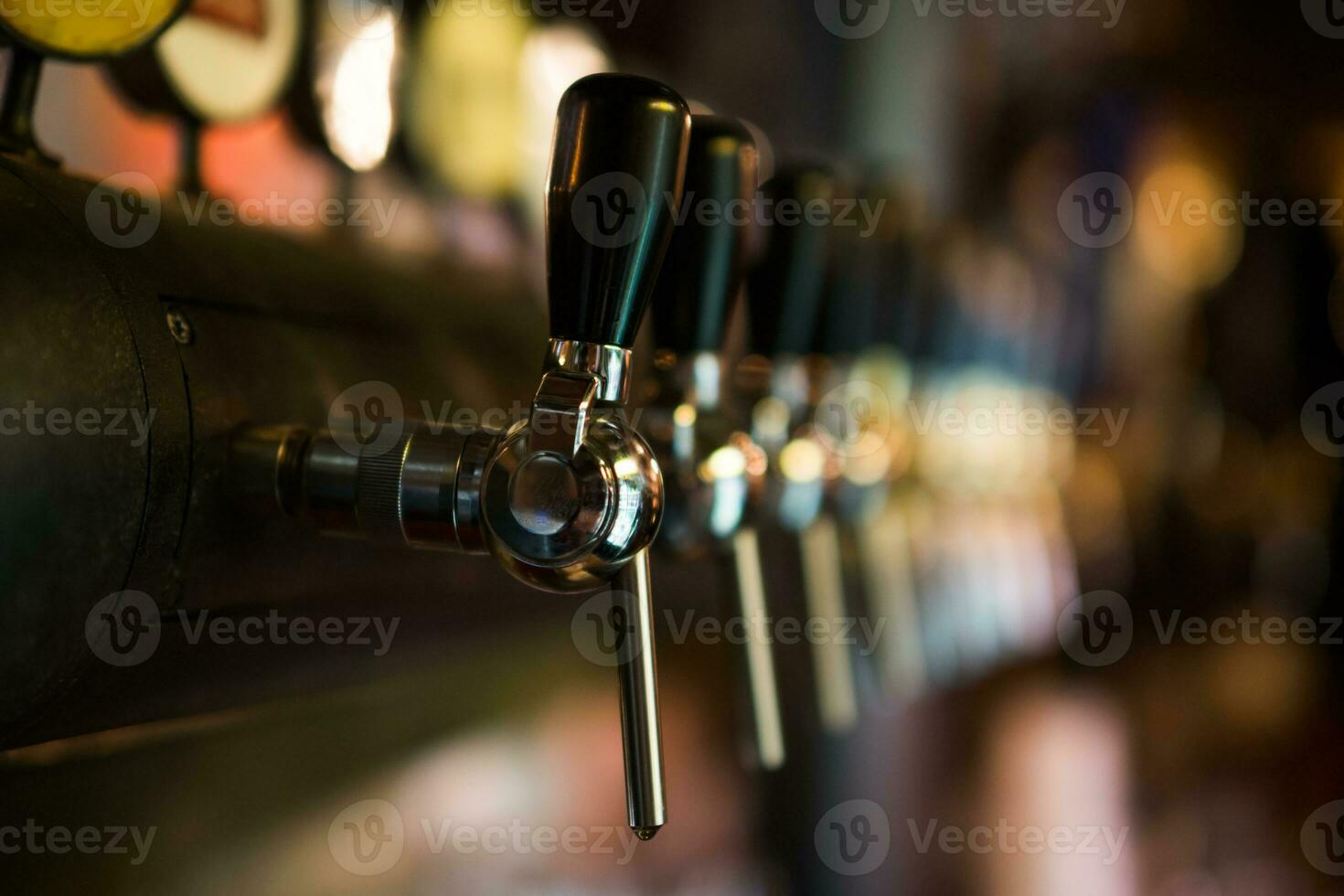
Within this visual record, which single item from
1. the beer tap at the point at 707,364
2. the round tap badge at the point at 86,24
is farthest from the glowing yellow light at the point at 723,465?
the round tap badge at the point at 86,24

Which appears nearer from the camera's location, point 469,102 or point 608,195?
point 608,195

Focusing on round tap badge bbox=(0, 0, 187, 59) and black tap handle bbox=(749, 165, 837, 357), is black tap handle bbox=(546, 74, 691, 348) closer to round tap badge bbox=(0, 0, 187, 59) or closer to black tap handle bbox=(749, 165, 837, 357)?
round tap badge bbox=(0, 0, 187, 59)

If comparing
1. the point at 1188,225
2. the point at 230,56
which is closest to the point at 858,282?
the point at 230,56

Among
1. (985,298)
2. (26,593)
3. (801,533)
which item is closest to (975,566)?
(985,298)

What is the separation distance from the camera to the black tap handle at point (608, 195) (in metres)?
0.39

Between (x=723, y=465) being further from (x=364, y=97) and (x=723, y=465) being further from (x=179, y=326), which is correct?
(x=364, y=97)

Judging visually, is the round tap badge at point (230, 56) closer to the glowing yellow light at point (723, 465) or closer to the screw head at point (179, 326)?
the screw head at point (179, 326)

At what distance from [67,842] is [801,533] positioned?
490 mm

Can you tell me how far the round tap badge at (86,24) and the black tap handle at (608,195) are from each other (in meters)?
0.18

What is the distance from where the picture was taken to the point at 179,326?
0.44 m

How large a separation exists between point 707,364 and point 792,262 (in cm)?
14

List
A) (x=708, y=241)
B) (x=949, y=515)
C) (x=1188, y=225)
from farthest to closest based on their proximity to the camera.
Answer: (x=1188, y=225) → (x=949, y=515) → (x=708, y=241)

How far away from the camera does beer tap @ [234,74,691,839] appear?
39 cm

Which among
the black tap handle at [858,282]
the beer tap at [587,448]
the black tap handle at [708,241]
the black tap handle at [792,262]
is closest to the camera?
the beer tap at [587,448]
